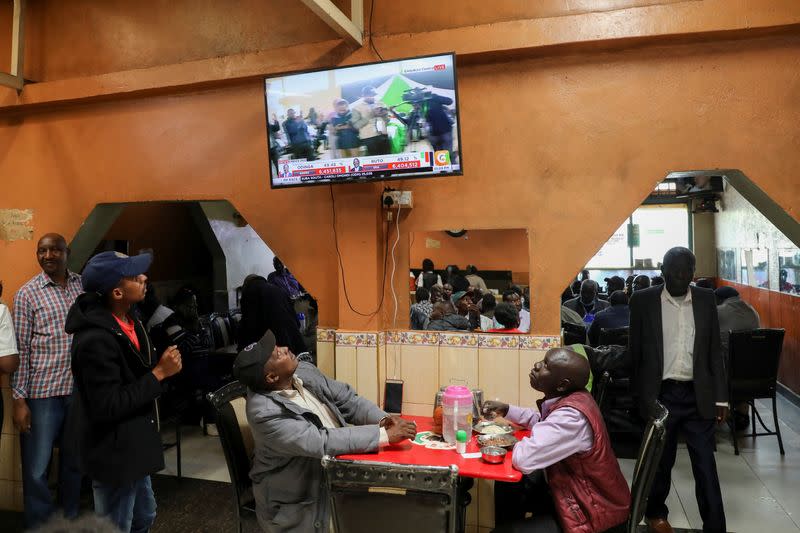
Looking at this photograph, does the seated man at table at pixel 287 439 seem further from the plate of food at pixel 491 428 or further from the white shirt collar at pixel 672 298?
the white shirt collar at pixel 672 298

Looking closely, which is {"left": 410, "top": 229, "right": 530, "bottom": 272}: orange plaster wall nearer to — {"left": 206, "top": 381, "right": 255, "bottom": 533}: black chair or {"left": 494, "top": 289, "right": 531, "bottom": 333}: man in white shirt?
{"left": 494, "top": 289, "right": 531, "bottom": 333}: man in white shirt

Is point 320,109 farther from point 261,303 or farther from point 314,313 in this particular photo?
point 314,313

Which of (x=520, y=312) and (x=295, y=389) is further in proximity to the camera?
(x=520, y=312)

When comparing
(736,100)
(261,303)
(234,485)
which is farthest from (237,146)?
(736,100)

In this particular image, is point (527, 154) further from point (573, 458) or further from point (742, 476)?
point (742, 476)

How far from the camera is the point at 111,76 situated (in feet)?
12.7

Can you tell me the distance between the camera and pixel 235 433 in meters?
2.61

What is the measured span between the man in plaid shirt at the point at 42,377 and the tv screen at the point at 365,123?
→ 5.05 feet

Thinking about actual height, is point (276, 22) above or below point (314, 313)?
above

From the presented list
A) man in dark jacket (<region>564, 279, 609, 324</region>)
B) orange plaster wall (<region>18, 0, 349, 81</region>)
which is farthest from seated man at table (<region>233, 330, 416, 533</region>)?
man in dark jacket (<region>564, 279, 609, 324</region>)

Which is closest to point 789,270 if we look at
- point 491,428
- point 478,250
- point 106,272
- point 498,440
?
point 478,250

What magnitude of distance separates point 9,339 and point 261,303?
1608 millimetres

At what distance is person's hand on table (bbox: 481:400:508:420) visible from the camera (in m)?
2.77

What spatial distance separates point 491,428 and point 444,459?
412 mm
